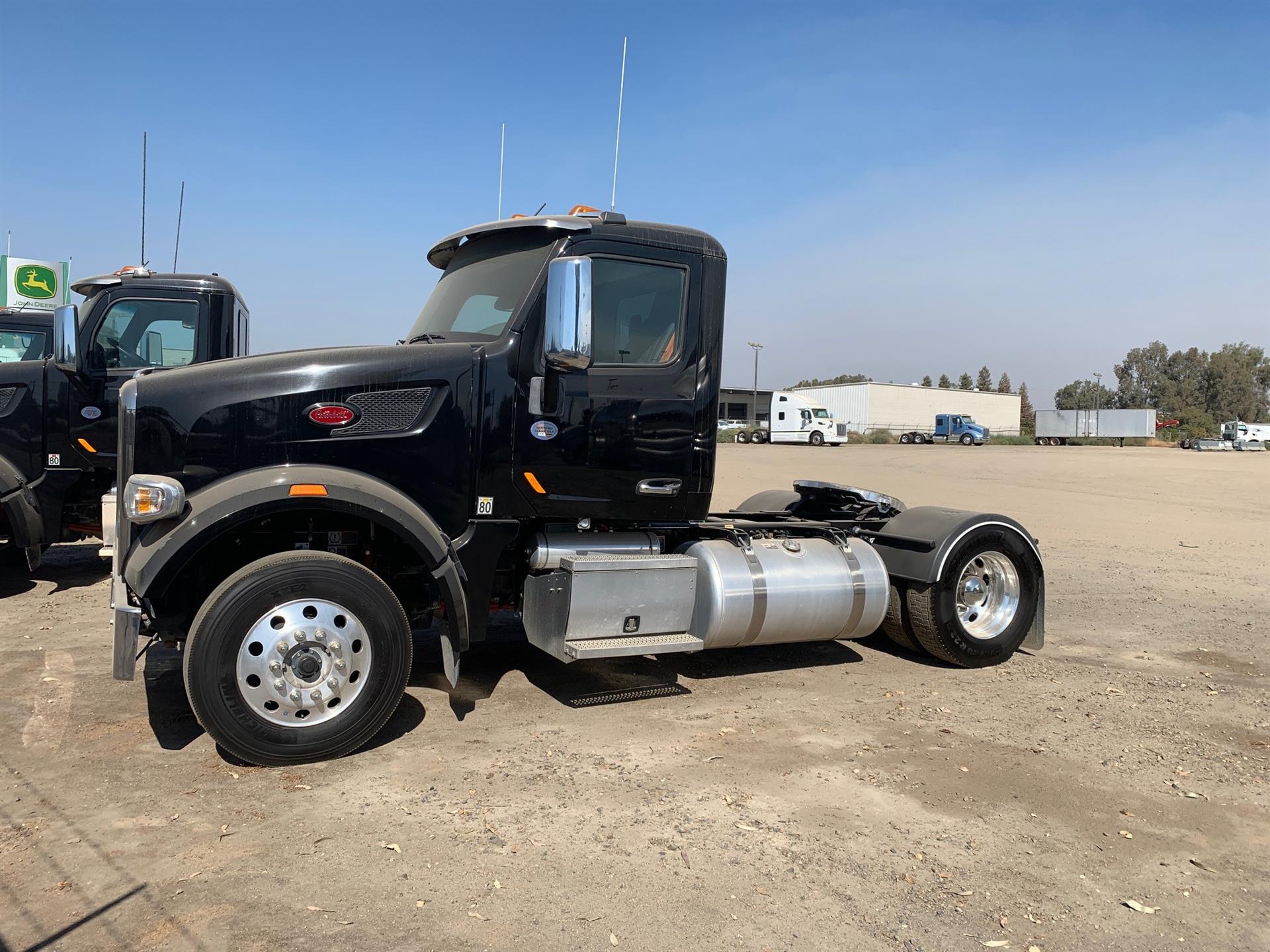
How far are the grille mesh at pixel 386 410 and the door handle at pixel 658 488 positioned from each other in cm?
141

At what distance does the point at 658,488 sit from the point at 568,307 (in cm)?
136

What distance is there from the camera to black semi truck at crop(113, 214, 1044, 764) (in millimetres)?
4355

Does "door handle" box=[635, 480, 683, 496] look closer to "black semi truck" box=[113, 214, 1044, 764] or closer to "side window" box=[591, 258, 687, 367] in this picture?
"black semi truck" box=[113, 214, 1044, 764]

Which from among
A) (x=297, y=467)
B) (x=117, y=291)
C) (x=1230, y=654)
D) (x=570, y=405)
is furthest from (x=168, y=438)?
(x=1230, y=654)

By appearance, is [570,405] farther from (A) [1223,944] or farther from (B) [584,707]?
(A) [1223,944]

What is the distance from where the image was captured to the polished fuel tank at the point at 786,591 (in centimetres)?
557

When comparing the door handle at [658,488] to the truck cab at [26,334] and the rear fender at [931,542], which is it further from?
the truck cab at [26,334]

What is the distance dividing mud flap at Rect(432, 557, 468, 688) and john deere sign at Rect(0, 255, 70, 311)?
2024 cm

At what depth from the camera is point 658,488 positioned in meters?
5.59

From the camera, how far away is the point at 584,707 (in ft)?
17.8

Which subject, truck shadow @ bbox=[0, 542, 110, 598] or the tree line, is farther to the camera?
the tree line

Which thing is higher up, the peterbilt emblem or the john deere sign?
the john deere sign

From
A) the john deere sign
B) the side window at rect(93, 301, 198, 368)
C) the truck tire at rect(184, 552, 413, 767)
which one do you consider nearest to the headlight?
the truck tire at rect(184, 552, 413, 767)

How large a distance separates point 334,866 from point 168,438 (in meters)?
2.35
